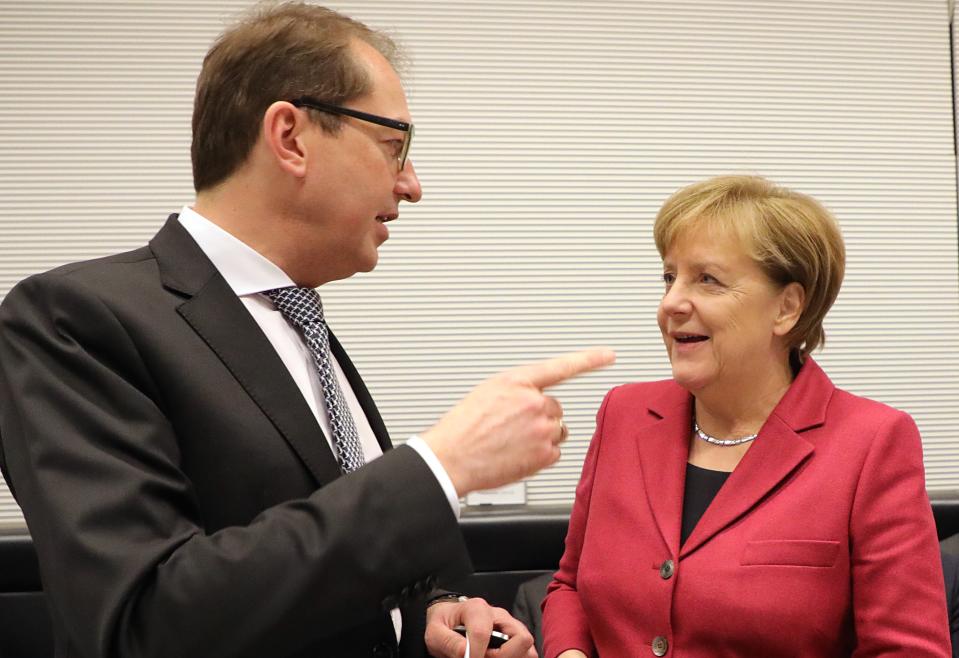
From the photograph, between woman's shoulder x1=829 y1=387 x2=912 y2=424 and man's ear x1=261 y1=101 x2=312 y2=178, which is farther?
woman's shoulder x1=829 y1=387 x2=912 y2=424

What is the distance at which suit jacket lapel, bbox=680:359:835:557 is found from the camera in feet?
6.33

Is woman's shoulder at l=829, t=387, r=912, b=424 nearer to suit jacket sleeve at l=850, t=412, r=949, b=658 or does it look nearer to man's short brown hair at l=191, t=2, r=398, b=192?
suit jacket sleeve at l=850, t=412, r=949, b=658

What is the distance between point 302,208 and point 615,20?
274 centimetres

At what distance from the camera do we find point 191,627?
38.6 inches

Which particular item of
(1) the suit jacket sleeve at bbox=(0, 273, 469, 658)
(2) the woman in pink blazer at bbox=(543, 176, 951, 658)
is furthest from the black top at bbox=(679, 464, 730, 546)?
(1) the suit jacket sleeve at bbox=(0, 273, 469, 658)

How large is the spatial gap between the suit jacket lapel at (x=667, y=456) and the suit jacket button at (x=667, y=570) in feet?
0.09

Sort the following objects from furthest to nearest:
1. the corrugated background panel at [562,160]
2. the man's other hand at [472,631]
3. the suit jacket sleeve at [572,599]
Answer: the corrugated background panel at [562,160], the suit jacket sleeve at [572,599], the man's other hand at [472,631]

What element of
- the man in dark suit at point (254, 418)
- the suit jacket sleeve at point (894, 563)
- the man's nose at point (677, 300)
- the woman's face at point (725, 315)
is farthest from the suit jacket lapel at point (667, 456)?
the man in dark suit at point (254, 418)

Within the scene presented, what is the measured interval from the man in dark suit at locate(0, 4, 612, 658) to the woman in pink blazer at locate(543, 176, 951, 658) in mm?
480

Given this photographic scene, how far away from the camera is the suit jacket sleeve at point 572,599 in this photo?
2102mm

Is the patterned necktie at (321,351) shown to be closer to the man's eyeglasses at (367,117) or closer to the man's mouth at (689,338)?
the man's eyeglasses at (367,117)

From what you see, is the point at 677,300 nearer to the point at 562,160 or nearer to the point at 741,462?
the point at 741,462

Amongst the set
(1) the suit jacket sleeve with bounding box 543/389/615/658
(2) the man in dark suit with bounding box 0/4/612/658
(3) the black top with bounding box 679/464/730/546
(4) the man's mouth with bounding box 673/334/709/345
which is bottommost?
(1) the suit jacket sleeve with bounding box 543/389/615/658

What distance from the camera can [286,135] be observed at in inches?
53.6
